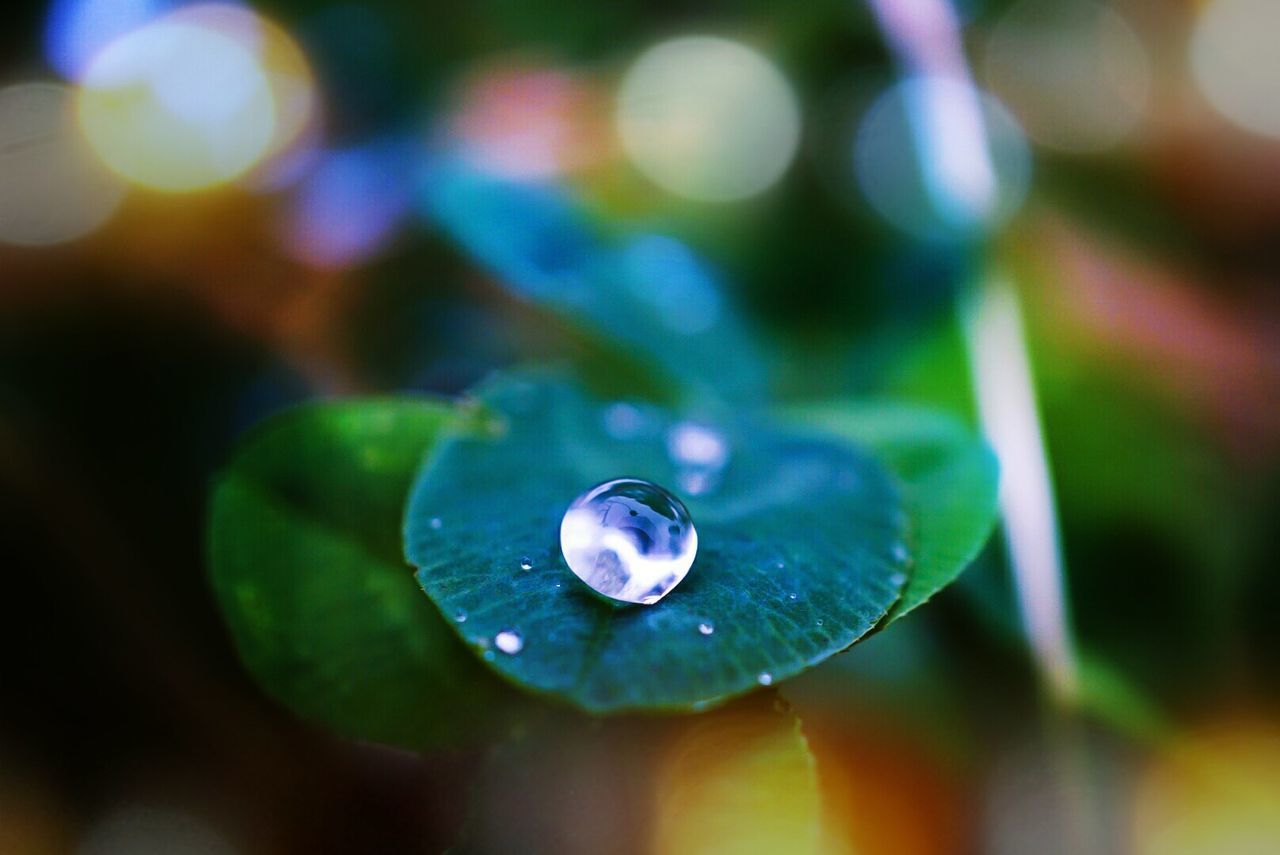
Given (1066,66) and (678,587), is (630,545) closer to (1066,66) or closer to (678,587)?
(678,587)

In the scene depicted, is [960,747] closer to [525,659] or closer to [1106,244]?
[525,659]

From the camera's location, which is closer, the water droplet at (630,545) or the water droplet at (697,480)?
the water droplet at (630,545)

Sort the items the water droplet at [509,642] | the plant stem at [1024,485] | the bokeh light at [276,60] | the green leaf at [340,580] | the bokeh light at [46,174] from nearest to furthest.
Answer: the water droplet at [509,642] → the green leaf at [340,580] → the plant stem at [1024,485] → the bokeh light at [46,174] → the bokeh light at [276,60]

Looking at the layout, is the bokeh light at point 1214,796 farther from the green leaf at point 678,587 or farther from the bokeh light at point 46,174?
the bokeh light at point 46,174

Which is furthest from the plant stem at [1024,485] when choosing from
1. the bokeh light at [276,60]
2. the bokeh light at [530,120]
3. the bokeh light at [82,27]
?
the bokeh light at [82,27]

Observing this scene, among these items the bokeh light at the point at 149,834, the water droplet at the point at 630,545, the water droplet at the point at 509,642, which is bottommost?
the bokeh light at the point at 149,834

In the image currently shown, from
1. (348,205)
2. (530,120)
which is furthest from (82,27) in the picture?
(530,120)
